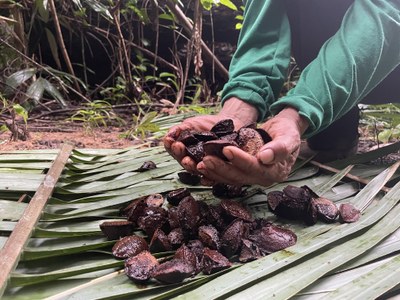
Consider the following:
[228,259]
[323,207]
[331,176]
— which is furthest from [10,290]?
[331,176]

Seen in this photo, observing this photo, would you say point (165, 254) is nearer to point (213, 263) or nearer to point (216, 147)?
point (213, 263)

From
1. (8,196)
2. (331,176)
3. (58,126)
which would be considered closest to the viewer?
(8,196)

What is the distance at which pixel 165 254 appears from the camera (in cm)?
95

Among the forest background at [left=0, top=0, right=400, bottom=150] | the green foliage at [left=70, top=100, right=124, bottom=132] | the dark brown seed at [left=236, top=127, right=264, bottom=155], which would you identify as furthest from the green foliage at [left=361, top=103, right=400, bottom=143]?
the green foliage at [left=70, top=100, right=124, bottom=132]

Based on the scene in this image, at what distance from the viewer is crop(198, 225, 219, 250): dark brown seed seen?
3.13ft

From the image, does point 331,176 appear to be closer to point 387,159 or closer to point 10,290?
point 387,159

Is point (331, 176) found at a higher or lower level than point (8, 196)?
higher

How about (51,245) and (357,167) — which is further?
(357,167)

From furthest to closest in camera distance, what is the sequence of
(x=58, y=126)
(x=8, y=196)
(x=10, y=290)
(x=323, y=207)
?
(x=58, y=126) → (x=8, y=196) → (x=323, y=207) → (x=10, y=290)

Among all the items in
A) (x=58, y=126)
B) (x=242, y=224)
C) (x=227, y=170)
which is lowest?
(x=58, y=126)

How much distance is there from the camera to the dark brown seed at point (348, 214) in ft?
3.49

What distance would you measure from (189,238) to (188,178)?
1.12ft

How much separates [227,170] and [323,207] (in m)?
0.27

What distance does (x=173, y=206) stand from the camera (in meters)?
1.17
